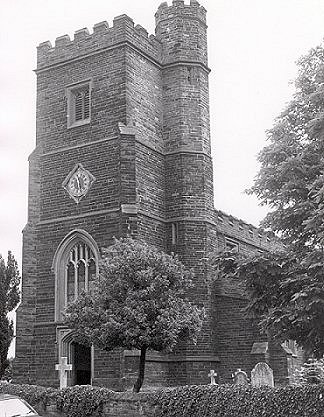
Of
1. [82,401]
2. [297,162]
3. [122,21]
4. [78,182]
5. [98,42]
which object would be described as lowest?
[82,401]

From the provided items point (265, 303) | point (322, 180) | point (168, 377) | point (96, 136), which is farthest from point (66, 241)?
point (322, 180)

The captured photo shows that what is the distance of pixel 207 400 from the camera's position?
15.8m

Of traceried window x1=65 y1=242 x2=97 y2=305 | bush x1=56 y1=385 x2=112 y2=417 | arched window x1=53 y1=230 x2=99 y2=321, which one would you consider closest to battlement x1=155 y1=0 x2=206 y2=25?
arched window x1=53 y1=230 x2=99 y2=321

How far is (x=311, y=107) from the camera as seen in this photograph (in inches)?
765

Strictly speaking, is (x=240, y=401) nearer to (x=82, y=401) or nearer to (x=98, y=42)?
(x=82, y=401)

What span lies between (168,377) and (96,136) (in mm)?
9734

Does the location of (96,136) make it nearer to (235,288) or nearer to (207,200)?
(207,200)

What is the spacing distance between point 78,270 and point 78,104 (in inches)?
278

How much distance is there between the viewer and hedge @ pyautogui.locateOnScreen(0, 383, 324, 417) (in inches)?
561

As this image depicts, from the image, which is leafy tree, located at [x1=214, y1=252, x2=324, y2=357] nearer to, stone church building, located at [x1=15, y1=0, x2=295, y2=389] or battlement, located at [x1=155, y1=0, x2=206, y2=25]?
stone church building, located at [x1=15, y1=0, x2=295, y2=389]

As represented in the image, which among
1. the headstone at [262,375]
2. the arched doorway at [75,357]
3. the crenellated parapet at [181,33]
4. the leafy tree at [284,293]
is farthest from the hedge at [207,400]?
the crenellated parapet at [181,33]

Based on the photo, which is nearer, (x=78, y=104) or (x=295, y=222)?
(x=295, y=222)

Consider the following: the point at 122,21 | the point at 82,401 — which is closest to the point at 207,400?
the point at 82,401

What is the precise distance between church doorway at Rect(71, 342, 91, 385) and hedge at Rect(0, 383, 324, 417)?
770cm
